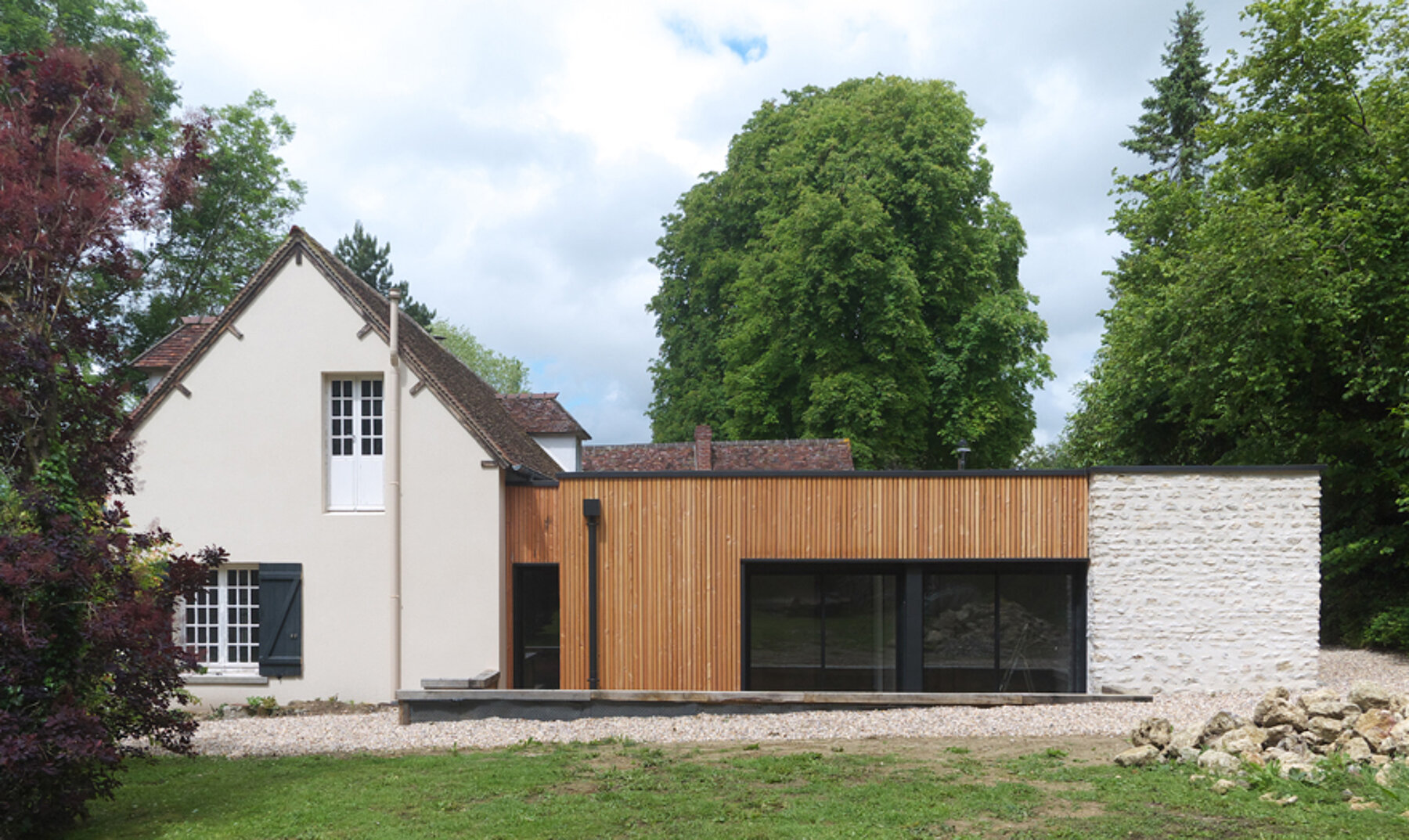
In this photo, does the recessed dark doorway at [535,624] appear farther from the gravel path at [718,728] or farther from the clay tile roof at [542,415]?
the clay tile roof at [542,415]

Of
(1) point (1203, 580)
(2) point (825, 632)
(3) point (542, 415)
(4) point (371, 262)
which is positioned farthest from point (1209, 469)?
(4) point (371, 262)

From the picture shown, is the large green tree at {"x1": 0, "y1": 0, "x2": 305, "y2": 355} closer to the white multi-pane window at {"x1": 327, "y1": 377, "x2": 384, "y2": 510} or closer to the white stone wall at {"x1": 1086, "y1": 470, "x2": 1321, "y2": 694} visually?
the white multi-pane window at {"x1": 327, "y1": 377, "x2": 384, "y2": 510}

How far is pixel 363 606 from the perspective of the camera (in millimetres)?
14938

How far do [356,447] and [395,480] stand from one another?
1.04 m

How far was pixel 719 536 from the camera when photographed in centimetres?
1461

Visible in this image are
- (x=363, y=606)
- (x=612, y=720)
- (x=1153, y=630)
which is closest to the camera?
(x=612, y=720)

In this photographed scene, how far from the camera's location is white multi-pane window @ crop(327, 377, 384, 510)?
15281 mm

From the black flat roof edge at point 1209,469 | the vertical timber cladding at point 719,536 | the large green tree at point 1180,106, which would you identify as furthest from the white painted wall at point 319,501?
the large green tree at point 1180,106

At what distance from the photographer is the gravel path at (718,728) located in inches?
440

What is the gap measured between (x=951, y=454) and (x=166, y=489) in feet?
67.2

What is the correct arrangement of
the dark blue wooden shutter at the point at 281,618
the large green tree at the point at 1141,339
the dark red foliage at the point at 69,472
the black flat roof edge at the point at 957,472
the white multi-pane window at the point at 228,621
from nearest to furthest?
the dark red foliage at the point at 69,472 → the black flat roof edge at the point at 957,472 → the dark blue wooden shutter at the point at 281,618 → the white multi-pane window at the point at 228,621 → the large green tree at the point at 1141,339

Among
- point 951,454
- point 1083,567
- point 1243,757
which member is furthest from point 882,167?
point 1243,757

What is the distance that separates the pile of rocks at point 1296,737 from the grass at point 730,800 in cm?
25

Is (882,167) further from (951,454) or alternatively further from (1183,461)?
(1183,461)
